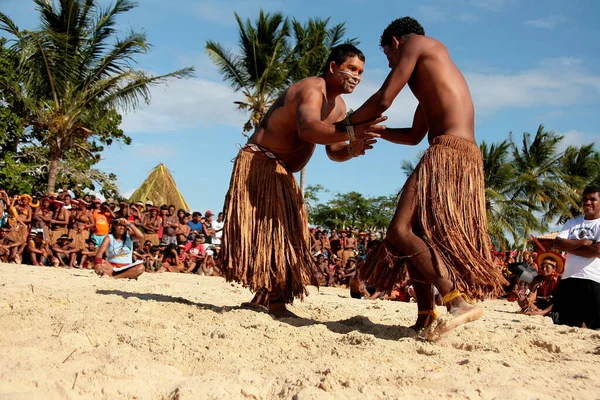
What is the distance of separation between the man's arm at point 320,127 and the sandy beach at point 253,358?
41.9 inches

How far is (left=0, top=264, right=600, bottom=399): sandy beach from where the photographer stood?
2248 millimetres

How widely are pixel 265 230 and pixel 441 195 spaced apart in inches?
47.2

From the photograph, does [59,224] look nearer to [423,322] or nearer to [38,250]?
[38,250]

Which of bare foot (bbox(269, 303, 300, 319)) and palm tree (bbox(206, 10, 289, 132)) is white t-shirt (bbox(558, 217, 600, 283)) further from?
palm tree (bbox(206, 10, 289, 132))

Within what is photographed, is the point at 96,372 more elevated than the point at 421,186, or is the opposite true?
the point at 421,186

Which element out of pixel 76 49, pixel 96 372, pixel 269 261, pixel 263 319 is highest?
pixel 76 49

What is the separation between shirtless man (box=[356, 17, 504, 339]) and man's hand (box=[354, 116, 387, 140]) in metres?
0.04

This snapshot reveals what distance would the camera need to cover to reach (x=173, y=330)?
3078 millimetres

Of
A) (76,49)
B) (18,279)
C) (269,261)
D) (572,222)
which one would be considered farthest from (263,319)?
(76,49)

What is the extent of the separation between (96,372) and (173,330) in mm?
740

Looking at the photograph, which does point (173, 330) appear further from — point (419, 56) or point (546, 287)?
point (546, 287)

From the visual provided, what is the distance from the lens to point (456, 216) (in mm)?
3240

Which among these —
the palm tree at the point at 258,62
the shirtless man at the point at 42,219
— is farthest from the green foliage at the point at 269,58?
the shirtless man at the point at 42,219

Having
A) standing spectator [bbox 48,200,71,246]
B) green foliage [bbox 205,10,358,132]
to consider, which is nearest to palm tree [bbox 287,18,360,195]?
green foliage [bbox 205,10,358,132]
